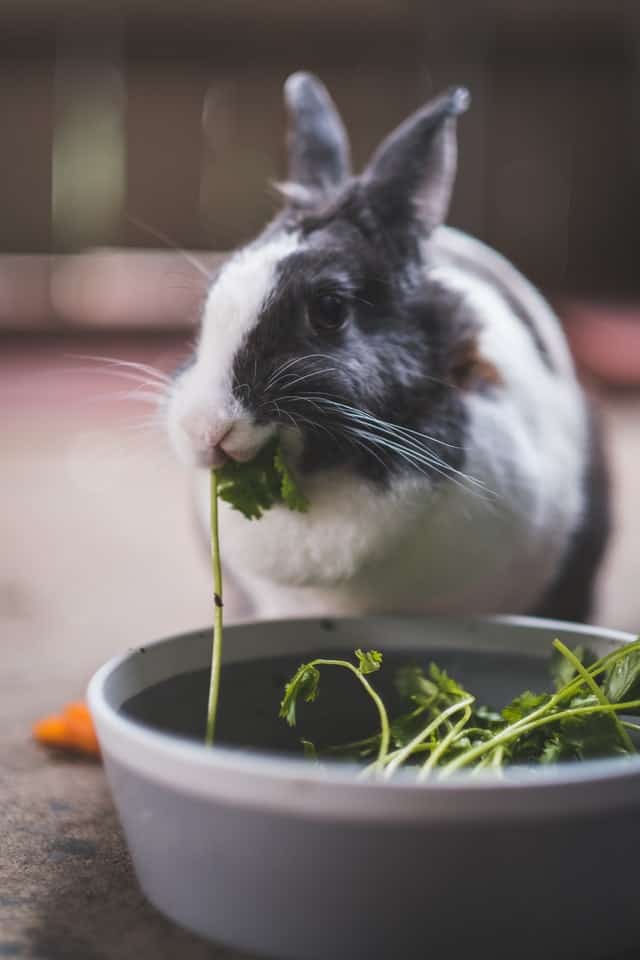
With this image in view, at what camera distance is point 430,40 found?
4.68 m

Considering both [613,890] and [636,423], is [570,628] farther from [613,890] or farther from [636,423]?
[636,423]

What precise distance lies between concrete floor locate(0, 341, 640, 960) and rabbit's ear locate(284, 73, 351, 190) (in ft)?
0.76

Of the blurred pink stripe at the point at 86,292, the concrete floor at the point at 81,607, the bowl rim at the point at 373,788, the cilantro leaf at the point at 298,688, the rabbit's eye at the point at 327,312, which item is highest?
the rabbit's eye at the point at 327,312

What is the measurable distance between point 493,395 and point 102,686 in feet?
1.64

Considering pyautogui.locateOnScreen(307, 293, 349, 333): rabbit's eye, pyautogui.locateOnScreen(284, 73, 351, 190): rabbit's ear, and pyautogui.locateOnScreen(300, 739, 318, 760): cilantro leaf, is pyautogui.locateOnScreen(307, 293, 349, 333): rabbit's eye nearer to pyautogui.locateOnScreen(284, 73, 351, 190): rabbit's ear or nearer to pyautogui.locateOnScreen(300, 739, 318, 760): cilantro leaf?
pyautogui.locateOnScreen(284, 73, 351, 190): rabbit's ear

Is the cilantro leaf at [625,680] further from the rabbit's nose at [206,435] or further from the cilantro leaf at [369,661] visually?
the rabbit's nose at [206,435]

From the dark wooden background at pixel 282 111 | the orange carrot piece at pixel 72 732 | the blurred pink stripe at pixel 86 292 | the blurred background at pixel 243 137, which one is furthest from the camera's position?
the blurred pink stripe at pixel 86 292

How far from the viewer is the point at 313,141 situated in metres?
1.20

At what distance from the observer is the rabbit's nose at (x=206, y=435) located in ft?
3.03

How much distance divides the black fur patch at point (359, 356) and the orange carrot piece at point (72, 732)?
1.14ft

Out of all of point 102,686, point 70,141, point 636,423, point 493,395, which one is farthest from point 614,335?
point 102,686

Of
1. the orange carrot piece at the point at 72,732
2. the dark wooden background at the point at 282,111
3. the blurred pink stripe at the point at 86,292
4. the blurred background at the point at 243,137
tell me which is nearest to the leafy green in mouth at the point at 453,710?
the orange carrot piece at the point at 72,732

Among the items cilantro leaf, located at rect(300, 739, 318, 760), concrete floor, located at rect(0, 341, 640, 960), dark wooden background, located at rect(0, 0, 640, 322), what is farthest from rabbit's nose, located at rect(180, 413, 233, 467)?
dark wooden background, located at rect(0, 0, 640, 322)

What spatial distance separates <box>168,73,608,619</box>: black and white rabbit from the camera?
0.96 m
